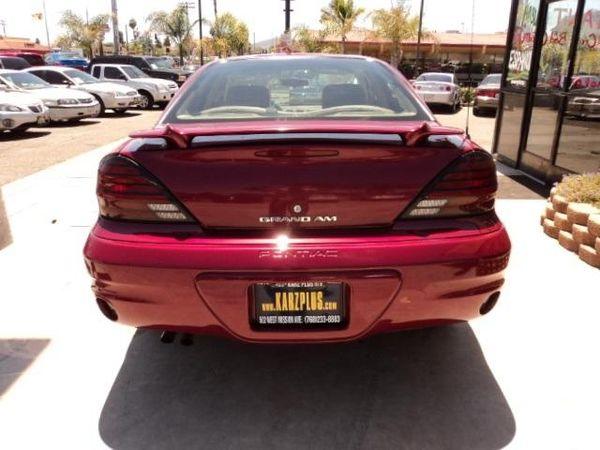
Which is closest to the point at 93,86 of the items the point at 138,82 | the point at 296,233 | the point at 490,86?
the point at 138,82

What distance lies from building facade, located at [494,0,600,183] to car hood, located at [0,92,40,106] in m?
9.96

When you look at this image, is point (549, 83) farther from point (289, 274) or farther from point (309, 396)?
point (289, 274)

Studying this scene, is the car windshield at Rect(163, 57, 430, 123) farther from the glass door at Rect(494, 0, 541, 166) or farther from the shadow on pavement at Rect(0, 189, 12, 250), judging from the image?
the glass door at Rect(494, 0, 541, 166)

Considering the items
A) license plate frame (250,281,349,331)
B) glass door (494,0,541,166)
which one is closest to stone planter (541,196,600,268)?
license plate frame (250,281,349,331)

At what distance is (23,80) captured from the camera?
47.2 feet

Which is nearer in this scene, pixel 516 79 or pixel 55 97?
pixel 516 79

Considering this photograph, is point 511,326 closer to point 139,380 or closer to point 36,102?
point 139,380

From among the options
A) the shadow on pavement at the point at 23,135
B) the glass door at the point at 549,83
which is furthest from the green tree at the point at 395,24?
the glass door at the point at 549,83

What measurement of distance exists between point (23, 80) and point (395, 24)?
25.1 m

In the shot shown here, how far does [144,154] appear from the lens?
237 centimetres

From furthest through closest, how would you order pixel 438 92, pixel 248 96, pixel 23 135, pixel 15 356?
1. pixel 438 92
2. pixel 23 135
3. pixel 248 96
4. pixel 15 356

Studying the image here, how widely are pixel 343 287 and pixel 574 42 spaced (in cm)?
611

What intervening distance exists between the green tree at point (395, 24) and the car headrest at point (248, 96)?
109 ft

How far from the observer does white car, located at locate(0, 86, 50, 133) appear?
460 inches
